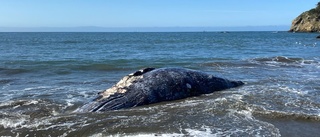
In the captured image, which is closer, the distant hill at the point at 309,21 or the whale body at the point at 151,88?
the whale body at the point at 151,88

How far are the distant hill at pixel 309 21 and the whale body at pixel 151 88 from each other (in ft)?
375

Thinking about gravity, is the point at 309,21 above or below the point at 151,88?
above

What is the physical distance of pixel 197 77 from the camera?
10.4 metres

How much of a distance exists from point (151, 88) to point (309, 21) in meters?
123

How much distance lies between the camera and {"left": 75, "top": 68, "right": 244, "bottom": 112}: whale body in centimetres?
884

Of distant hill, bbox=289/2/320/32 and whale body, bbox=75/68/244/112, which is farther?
distant hill, bbox=289/2/320/32

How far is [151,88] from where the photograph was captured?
31.0 ft

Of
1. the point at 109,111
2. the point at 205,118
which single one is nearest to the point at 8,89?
the point at 109,111

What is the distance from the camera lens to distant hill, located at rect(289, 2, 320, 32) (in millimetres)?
114250

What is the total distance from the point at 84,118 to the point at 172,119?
1976 millimetres

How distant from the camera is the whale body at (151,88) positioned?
884cm

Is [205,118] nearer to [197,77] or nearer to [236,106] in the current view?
[236,106]

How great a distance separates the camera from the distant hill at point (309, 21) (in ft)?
375

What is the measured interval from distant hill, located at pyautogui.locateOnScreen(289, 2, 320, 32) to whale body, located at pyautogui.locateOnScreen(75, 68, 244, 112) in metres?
114
